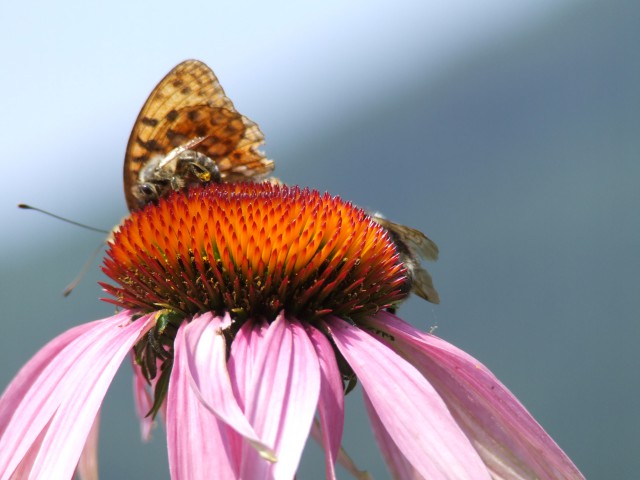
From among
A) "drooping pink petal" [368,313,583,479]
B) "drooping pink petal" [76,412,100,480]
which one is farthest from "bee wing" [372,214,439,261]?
"drooping pink petal" [76,412,100,480]

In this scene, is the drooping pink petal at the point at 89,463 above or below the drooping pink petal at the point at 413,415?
below

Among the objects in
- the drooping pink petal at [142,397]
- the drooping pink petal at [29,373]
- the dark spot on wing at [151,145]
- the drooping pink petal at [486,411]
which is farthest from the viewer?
the drooping pink petal at [142,397]

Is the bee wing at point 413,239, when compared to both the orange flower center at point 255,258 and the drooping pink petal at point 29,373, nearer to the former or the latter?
the orange flower center at point 255,258

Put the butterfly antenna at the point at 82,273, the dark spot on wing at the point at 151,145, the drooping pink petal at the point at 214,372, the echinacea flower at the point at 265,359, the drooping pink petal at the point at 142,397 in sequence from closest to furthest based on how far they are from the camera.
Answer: the drooping pink petal at the point at 214,372 → the echinacea flower at the point at 265,359 → the butterfly antenna at the point at 82,273 → the dark spot on wing at the point at 151,145 → the drooping pink petal at the point at 142,397

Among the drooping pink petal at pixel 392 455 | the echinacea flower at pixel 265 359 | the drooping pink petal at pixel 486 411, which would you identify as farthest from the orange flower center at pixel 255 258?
the drooping pink petal at pixel 392 455

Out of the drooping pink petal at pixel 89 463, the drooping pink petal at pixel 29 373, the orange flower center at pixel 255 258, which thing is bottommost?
the drooping pink petal at pixel 89 463

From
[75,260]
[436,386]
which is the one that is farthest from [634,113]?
[436,386]

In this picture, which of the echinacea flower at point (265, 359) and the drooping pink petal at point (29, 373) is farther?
the drooping pink petal at point (29, 373)
